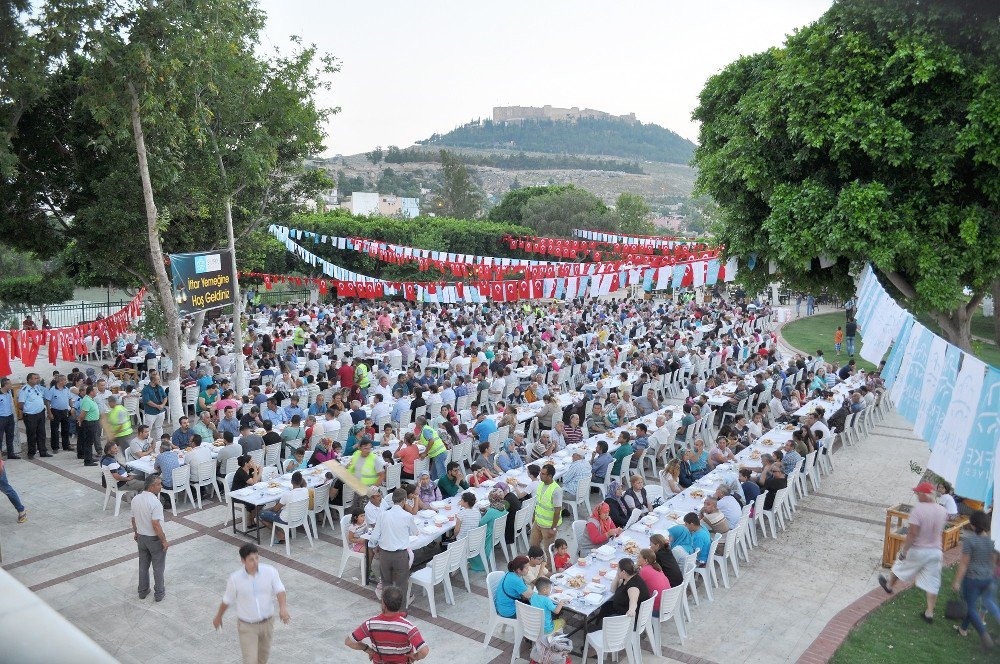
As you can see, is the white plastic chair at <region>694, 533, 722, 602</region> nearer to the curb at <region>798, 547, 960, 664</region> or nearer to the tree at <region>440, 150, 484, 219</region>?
the curb at <region>798, 547, 960, 664</region>

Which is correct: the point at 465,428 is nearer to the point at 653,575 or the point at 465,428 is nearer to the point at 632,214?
the point at 653,575

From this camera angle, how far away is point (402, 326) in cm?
2634

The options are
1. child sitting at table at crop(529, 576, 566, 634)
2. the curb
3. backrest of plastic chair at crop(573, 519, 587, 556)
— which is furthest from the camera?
backrest of plastic chair at crop(573, 519, 587, 556)

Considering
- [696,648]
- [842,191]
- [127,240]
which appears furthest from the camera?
[127,240]

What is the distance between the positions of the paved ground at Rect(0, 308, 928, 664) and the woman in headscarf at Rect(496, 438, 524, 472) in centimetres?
218

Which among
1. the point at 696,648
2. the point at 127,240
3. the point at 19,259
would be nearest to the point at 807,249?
the point at 696,648

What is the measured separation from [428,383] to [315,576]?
25.6ft

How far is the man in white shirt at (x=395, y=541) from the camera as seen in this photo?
8.29 meters

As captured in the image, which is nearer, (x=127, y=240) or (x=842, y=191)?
(x=842, y=191)

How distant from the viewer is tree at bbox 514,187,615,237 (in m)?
60.7

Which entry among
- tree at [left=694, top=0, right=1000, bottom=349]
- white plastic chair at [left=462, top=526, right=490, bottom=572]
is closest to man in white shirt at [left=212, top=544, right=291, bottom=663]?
white plastic chair at [left=462, top=526, right=490, bottom=572]

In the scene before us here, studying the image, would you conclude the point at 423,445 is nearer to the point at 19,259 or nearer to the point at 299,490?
the point at 299,490

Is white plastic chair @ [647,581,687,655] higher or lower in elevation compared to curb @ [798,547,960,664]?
higher

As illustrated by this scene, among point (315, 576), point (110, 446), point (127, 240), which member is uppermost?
point (127, 240)
